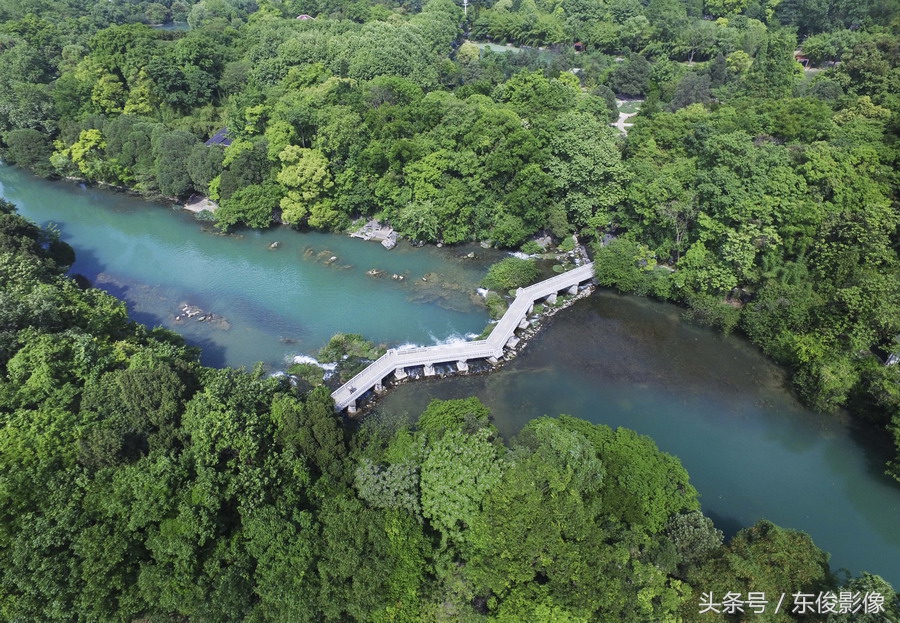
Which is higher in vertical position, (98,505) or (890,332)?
(890,332)

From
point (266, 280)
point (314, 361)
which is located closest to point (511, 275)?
point (314, 361)

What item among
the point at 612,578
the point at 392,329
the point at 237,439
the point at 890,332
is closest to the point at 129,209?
the point at 392,329

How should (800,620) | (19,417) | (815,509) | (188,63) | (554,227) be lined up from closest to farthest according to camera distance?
(800,620), (19,417), (815,509), (554,227), (188,63)

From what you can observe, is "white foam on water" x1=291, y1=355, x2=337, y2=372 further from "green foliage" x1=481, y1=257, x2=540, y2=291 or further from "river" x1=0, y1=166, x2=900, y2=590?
"green foliage" x1=481, y1=257, x2=540, y2=291

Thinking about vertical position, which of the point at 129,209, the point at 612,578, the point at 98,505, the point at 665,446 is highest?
the point at 612,578

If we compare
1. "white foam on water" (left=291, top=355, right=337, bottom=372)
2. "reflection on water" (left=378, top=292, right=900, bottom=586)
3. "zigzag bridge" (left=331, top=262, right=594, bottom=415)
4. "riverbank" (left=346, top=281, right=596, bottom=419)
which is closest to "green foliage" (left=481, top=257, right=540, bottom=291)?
"zigzag bridge" (left=331, top=262, right=594, bottom=415)

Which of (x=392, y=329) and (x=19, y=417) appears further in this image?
(x=392, y=329)

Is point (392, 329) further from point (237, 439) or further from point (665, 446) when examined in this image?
point (665, 446)
